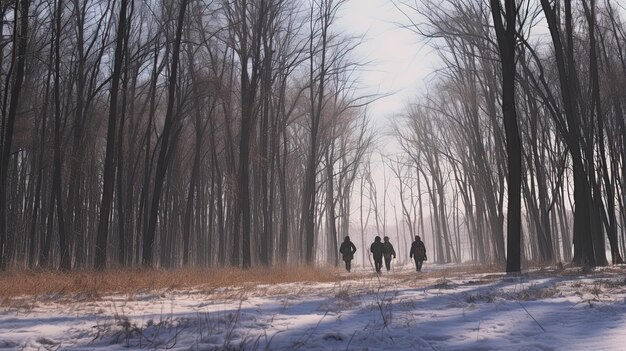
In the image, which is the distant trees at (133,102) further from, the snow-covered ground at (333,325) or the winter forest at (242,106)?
the snow-covered ground at (333,325)

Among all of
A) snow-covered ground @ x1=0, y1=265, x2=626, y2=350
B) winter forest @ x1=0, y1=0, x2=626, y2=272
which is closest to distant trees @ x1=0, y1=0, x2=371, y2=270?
winter forest @ x1=0, y1=0, x2=626, y2=272

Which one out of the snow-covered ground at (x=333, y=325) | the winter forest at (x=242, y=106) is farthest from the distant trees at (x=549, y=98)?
the snow-covered ground at (x=333, y=325)

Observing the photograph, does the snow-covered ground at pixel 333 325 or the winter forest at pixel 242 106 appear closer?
the snow-covered ground at pixel 333 325

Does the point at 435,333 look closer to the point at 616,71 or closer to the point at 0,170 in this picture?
the point at 0,170

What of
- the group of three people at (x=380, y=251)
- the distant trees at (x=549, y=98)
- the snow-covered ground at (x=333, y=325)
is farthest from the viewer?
the group of three people at (x=380, y=251)

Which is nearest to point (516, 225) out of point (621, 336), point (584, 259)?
point (584, 259)

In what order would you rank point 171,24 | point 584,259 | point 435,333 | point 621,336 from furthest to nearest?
point 171,24 → point 584,259 → point 435,333 → point 621,336

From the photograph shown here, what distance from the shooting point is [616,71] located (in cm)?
1853

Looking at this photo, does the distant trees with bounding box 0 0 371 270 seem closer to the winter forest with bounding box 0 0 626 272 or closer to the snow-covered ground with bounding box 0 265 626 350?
the winter forest with bounding box 0 0 626 272

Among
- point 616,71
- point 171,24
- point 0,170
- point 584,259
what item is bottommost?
point 584,259

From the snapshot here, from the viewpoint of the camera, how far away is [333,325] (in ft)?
13.4

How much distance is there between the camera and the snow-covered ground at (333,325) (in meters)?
3.37

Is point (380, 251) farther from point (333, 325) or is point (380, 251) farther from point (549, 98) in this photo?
point (333, 325)

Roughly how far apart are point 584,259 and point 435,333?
41.5 feet
